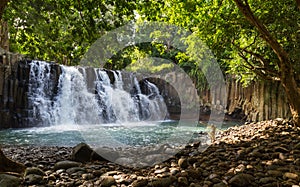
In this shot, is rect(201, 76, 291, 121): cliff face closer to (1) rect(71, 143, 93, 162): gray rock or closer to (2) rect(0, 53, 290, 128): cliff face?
(2) rect(0, 53, 290, 128): cliff face

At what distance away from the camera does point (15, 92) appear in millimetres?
12320

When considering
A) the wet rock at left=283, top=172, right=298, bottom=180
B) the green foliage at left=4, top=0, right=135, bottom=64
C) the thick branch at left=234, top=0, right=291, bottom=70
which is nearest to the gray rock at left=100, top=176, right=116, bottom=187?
the wet rock at left=283, top=172, right=298, bottom=180

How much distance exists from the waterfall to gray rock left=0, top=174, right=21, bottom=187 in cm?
1008

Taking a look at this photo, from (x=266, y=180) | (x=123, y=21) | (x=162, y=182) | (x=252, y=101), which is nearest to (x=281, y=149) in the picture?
(x=266, y=180)

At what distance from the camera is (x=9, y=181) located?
287 cm

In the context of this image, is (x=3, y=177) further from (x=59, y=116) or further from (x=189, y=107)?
(x=189, y=107)

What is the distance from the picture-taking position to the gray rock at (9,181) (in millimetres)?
2825

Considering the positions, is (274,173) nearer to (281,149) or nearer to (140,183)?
(281,149)

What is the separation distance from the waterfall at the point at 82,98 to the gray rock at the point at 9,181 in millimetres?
10078

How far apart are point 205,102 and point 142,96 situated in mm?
5223

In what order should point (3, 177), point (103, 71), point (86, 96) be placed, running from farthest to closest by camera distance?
point (103, 71) < point (86, 96) < point (3, 177)

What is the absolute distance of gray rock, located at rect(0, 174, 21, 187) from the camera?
283cm

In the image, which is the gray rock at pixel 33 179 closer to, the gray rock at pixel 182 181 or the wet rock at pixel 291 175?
the gray rock at pixel 182 181

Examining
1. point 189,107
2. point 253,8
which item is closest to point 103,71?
point 189,107
